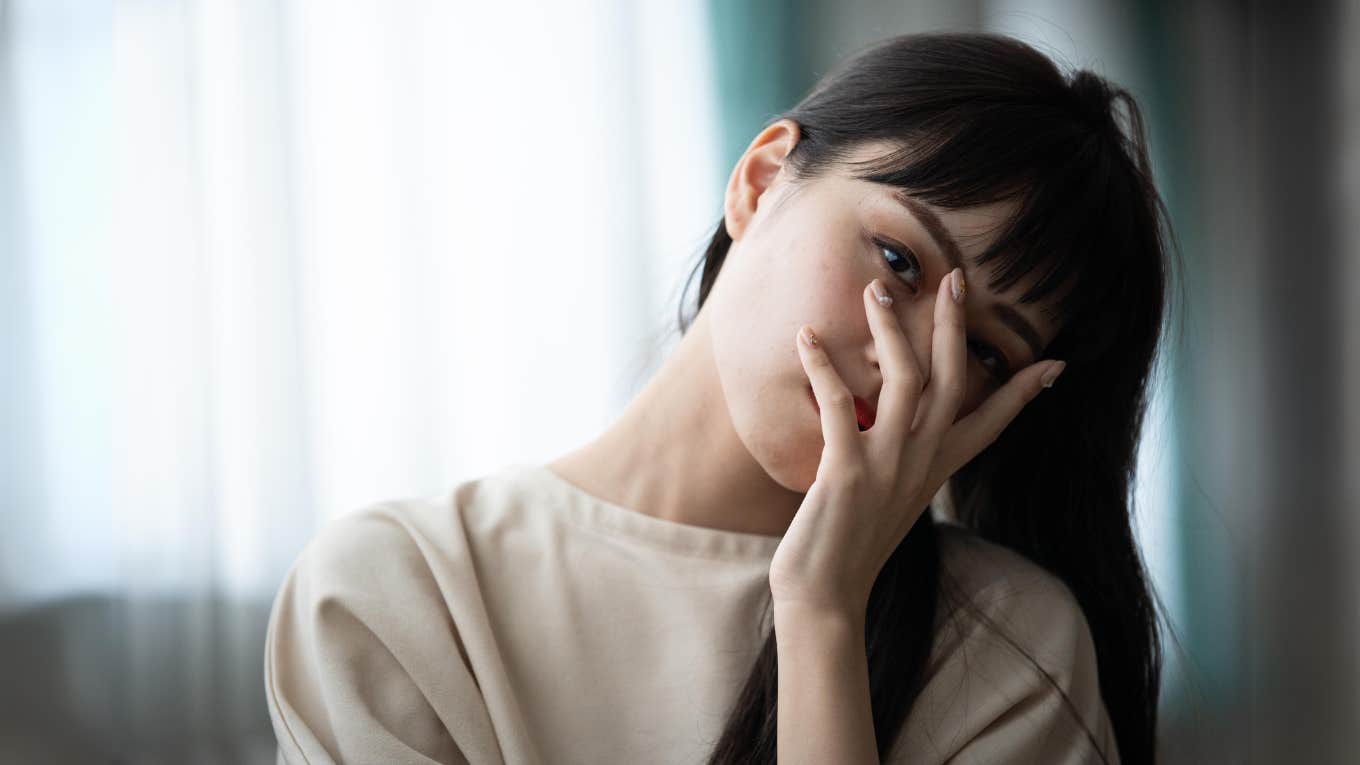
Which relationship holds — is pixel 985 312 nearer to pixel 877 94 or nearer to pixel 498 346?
pixel 877 94

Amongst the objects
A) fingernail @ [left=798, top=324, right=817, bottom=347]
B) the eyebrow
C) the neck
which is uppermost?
the eyebrow

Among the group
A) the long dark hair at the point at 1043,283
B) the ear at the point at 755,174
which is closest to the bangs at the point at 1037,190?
the long dark hair at the point at 1043,283

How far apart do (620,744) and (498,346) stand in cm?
80

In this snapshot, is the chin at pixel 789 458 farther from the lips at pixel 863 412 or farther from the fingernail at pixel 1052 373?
the fingernail at pixel 1052 373

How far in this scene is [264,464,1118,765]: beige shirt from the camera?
85 cm

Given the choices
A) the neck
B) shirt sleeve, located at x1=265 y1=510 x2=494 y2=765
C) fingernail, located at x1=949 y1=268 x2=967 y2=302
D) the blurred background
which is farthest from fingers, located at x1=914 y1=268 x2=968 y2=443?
the blurred background

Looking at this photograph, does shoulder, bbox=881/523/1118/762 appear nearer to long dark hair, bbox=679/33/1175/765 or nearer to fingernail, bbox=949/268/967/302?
long dark hair, bbox=679/33/1175/765

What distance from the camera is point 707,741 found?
92cm

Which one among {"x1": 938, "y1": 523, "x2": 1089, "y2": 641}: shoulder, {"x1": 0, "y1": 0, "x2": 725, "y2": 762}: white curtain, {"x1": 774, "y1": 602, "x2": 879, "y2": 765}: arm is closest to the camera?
{"x1": 774, "y1": 602, "x2": 879, "y2": 765}: arm

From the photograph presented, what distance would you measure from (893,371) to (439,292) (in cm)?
91

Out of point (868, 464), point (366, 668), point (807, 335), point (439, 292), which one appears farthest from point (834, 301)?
point (439, 292)

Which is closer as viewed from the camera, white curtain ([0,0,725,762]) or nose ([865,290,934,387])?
nose ([865,290,934,387])

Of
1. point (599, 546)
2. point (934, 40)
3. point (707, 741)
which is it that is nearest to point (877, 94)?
point (934, 40)

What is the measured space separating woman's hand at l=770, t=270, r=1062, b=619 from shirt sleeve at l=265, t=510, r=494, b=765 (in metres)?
0.30
